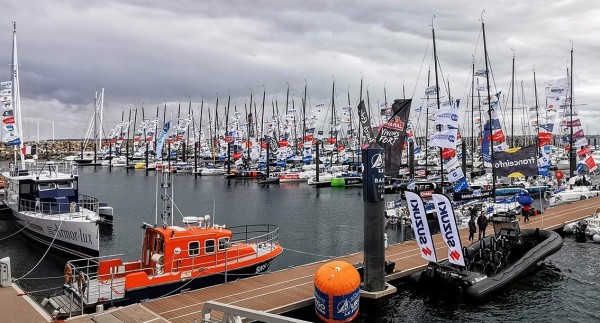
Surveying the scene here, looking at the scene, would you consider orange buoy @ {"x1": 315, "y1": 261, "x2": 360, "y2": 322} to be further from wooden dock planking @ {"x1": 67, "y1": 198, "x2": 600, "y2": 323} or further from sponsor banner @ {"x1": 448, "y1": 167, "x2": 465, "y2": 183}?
sponsor banner @ {"x1": 448, "y1": 167, "x2": 465, "y2": 183}

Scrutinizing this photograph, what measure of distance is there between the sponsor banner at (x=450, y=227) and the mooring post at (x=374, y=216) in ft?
9.69

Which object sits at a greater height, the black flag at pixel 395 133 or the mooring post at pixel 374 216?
the black flag at pixel 395 133

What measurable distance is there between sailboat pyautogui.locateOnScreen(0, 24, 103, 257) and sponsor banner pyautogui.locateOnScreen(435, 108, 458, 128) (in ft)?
75.1

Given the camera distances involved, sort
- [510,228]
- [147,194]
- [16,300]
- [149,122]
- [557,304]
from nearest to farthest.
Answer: [16,300] < [557,304] < [510,228] < [147,194] < [149,122]

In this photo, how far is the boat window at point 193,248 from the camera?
62.8 feet

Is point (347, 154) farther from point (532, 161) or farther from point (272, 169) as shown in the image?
point (532, 161)

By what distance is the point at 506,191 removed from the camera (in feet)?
192

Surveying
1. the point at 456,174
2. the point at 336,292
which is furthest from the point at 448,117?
the point at 336,292

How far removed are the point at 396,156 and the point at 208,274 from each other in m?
14.4

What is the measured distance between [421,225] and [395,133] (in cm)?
875

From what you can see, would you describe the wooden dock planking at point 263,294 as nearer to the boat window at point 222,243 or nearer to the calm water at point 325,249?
the calm water at point 325,249

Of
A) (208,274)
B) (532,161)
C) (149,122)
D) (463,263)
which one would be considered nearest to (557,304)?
(463,263)

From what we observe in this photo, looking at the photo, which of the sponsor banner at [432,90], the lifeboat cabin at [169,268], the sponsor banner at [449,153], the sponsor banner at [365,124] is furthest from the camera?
the sponsor banner at [365,124]

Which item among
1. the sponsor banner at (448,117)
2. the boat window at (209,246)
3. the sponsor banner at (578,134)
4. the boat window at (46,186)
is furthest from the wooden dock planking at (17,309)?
the sponsor banner at (578,134)
